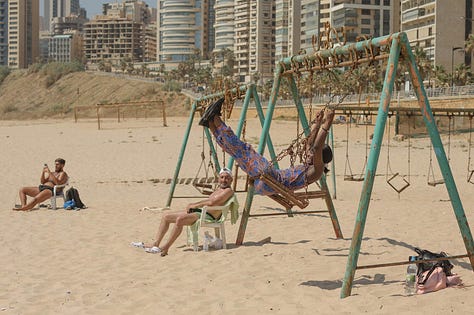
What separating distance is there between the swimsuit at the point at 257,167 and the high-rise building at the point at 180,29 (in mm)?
145399

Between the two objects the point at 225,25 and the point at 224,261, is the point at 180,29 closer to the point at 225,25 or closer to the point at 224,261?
the point at 225,25

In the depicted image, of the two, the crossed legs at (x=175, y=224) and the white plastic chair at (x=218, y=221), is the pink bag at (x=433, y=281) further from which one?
the crossed legs at (x=175, y=224)

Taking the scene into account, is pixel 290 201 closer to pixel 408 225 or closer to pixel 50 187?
pixel 408 225

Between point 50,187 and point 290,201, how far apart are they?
551cm

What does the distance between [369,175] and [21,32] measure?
606ft

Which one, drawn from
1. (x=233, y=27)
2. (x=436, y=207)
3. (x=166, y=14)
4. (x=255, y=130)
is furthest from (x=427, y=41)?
(x=166, y=14)

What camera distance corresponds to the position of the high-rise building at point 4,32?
183m

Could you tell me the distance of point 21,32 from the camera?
18100 cm

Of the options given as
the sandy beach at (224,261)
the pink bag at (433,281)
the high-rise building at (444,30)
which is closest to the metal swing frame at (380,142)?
the sandy beach at (224,261)

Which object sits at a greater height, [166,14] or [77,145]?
[166,14]

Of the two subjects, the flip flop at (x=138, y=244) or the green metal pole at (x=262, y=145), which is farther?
the green metal pole at (x=262, y=145)

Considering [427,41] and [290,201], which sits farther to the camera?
[427,41]

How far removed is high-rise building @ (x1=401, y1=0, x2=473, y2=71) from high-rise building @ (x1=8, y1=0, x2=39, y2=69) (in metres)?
131

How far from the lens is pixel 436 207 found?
533 inches
